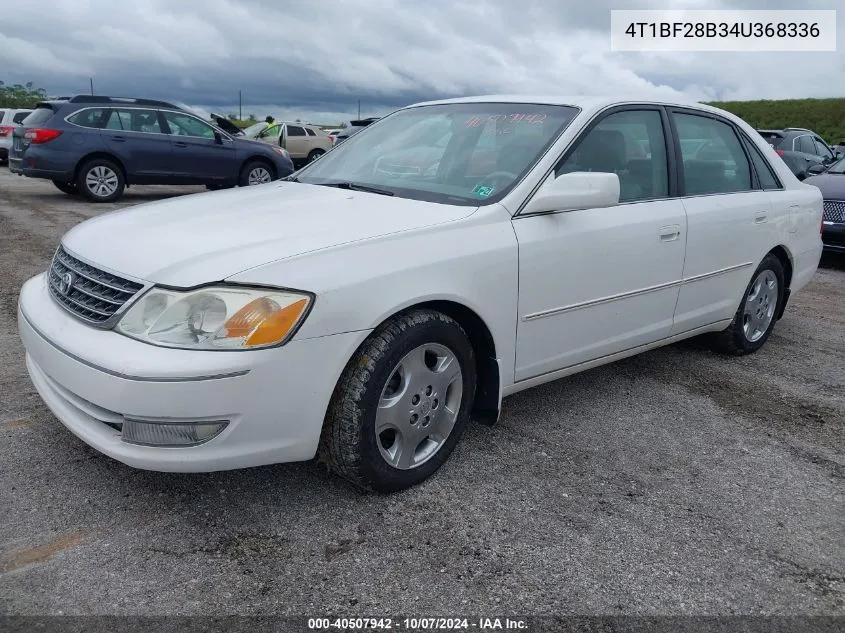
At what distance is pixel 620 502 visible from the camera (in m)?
2.93

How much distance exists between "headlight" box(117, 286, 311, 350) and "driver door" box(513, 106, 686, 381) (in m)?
1.10

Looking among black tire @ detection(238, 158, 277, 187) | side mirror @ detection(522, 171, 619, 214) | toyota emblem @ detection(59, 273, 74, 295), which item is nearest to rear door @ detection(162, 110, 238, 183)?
black tire @ detection(238, 158, 277, 187)

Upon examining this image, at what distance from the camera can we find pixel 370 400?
2656mm

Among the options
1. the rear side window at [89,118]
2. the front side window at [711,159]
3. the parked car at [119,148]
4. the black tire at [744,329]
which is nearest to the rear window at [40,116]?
the parked car at [119,148]

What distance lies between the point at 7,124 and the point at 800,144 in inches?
748

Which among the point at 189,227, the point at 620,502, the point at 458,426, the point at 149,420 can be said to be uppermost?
the point at 189,227

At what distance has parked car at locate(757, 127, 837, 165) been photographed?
13.7 metres

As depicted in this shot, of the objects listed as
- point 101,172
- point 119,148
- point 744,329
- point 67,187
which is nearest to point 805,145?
point 744,329

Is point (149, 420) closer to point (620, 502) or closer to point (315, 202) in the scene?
point (315, 202)

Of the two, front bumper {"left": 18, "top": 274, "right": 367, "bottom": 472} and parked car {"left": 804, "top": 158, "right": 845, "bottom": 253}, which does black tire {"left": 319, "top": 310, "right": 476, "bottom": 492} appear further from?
parked car {"left": 804, "top": 158, "right": 845, "bottom": 253}

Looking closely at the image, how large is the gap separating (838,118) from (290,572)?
56902 mm

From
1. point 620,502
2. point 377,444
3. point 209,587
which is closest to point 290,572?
point 209,587

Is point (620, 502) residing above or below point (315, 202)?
below

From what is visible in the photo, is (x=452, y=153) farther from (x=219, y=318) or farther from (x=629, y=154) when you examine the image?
(x=219, y=318)
